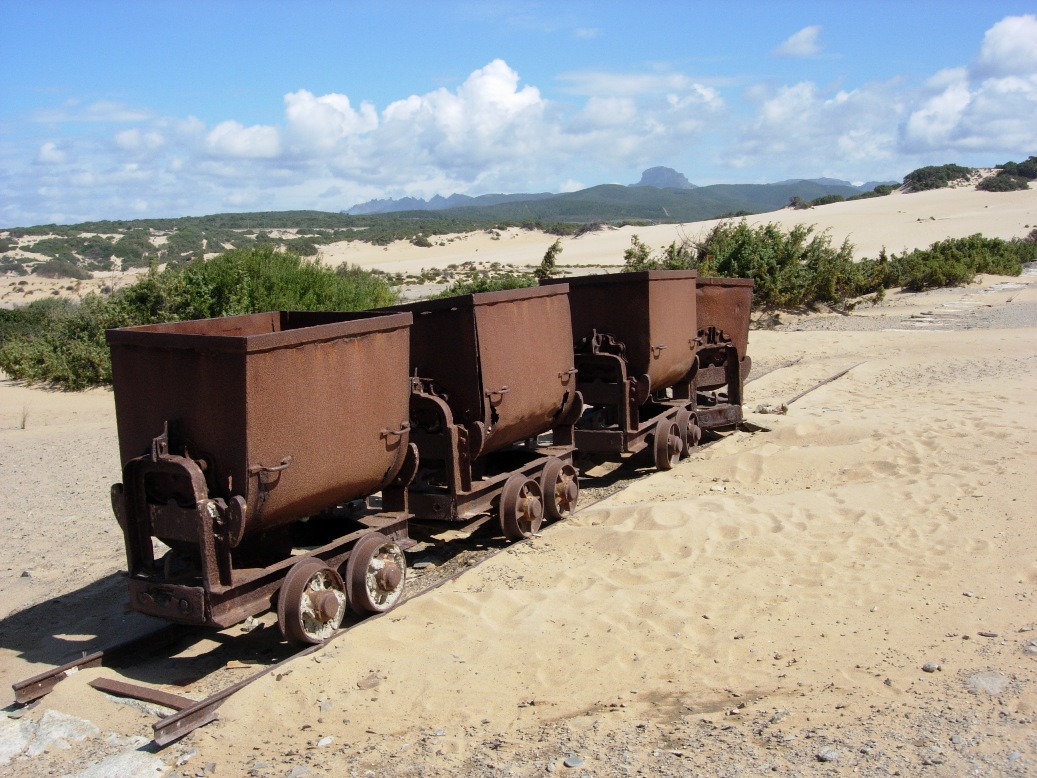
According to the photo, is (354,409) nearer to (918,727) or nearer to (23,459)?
(918,727)

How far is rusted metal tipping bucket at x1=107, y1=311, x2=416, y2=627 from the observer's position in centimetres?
520

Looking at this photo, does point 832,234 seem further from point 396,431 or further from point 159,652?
point 159,652

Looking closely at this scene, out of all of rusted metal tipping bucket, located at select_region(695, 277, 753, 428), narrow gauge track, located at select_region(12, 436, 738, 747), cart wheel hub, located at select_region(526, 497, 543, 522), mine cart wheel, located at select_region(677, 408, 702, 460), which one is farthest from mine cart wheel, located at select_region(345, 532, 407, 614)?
rusted metal tipping bucket, located at select_region(695, 277, 753, 428)

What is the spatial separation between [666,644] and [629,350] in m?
4.66

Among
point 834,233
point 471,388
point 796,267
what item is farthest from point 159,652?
point 834,233

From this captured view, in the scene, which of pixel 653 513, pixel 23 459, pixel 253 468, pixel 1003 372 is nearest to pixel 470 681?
pixel 253 468

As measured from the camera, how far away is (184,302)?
54.7 feet

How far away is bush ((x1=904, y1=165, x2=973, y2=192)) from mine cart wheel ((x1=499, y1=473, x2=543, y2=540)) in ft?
264

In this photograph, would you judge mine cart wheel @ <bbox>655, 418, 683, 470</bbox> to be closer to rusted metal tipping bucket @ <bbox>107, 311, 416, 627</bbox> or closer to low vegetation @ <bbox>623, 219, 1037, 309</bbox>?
rusted metal tipping bucket @ <bbox>107, 311, 416, 627</bbox>

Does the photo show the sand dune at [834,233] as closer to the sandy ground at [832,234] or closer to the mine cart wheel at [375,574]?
the sandy ground at [832,234]

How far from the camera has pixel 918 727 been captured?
4242mm

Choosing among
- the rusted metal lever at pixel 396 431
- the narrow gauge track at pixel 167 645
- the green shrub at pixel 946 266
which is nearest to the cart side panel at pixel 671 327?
the narrow gauge track at pixel 167 645

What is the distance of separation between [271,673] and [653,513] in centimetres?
365

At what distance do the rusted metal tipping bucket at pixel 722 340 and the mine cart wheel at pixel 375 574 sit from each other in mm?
5814
